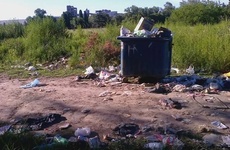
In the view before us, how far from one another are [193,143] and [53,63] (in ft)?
22.1

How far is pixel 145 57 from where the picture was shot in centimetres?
598

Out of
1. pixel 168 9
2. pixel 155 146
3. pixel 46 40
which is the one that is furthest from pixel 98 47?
pixel 168 9

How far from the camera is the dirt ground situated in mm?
4105

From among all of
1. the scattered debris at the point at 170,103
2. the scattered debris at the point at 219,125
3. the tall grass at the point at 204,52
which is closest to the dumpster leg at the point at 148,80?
the scattered debris at the point at 170,103

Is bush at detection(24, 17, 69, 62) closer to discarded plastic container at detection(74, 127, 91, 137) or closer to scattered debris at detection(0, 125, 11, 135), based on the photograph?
scattered debris at detection(0, 125, 11, 135)

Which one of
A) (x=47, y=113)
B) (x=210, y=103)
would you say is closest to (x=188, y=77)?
(x=210, y=103)

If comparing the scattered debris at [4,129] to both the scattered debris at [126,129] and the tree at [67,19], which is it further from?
the tree at [67,19]

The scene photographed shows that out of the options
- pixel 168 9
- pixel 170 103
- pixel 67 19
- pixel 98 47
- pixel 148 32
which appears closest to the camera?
pixel 170 103

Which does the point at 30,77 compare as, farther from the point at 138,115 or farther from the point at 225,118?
the point at 225,118

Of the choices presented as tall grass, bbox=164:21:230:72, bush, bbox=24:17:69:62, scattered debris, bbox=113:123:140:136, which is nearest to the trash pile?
tall grass, bbox=164:21:230:72

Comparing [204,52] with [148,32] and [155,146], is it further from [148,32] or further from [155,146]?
[155,146]

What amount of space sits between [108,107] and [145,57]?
1.59m

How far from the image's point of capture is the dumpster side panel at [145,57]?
19.5 feet

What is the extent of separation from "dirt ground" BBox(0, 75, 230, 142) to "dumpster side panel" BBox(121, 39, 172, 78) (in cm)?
29
